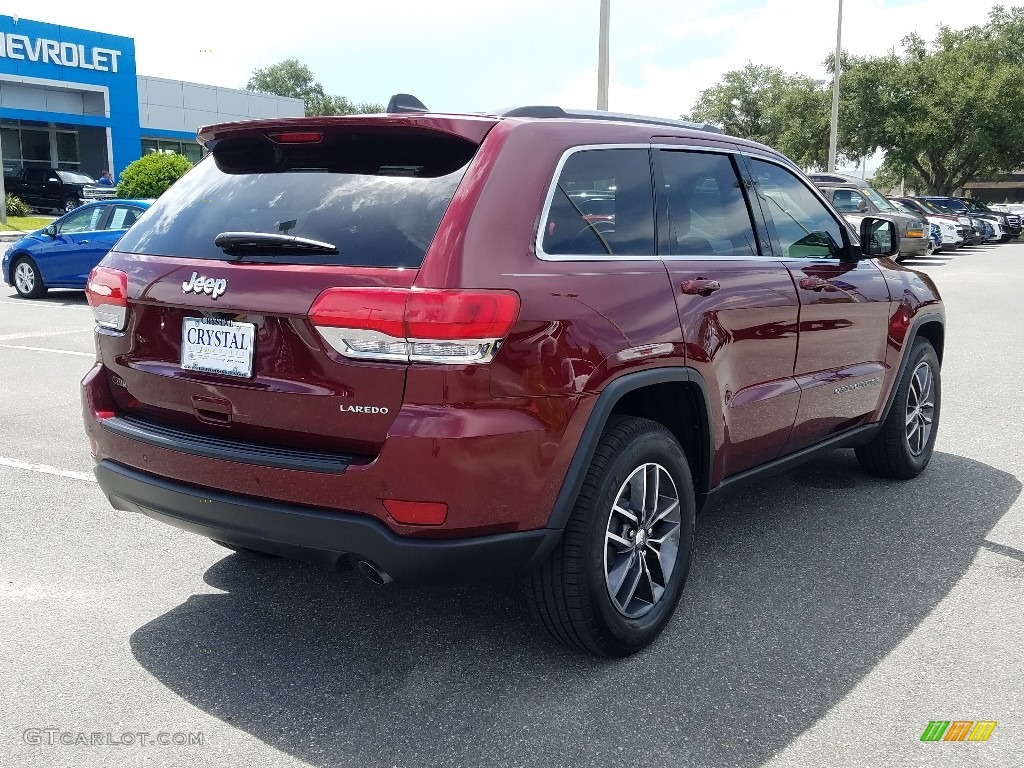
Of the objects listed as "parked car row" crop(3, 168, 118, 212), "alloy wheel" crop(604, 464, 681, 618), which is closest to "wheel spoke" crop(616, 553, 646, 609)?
"alloy wheel" crop(604, 464, 681, 618)

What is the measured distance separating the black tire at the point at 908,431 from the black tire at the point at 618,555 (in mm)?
2228

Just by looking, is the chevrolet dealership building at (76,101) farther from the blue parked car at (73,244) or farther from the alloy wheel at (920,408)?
the alloy wheel at (920,408)

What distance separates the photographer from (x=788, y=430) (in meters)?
4.40

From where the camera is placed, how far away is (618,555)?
346cm

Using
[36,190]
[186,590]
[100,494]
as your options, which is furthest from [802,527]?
[36,190]

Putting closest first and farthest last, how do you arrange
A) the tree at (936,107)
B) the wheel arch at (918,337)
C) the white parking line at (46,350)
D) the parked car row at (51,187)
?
the wheel arch at (918,337), the white parking line at (46,350), the parked car row at (51,187), the tree at (936,107)

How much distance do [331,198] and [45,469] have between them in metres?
3.46

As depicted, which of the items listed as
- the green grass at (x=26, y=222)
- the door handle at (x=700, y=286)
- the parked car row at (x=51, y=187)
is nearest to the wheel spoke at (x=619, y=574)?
the door handle at (x=700, y=286)

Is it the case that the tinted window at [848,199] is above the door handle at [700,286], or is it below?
above

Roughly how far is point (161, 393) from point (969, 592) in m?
3.19

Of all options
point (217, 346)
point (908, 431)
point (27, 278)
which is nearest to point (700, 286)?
point (217, 346)

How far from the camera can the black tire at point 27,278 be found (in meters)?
15.1

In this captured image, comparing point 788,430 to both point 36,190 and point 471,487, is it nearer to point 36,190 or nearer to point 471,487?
point 471,487

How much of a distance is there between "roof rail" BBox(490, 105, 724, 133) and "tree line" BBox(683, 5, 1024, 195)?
38349 mm
